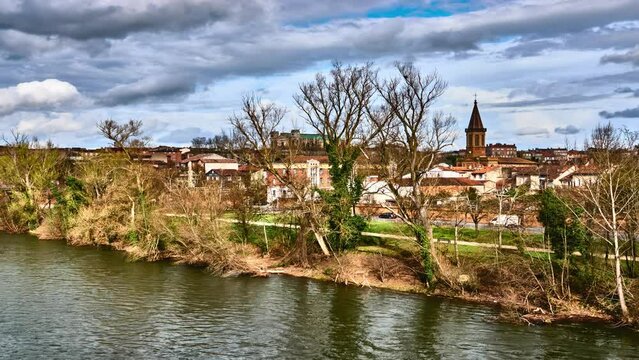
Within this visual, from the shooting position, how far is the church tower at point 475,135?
540 feet

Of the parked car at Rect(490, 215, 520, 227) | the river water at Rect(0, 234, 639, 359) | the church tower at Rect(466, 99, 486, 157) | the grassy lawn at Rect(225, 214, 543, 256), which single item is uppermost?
the church tower at Rect(466, 99, 486, 157)

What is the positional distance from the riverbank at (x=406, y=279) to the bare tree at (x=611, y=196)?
311cm

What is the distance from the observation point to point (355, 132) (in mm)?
48375

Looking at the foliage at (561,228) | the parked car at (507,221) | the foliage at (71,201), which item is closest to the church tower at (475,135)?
the parked car at (507,221)

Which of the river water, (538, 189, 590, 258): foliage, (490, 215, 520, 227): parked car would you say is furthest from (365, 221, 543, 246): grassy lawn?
the river water

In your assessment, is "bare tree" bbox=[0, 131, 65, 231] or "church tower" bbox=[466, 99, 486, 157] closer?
"bare tree" bbox=[0, 131, 65, 231]

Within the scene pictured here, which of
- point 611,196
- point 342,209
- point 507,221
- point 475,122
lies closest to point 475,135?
point 475,122

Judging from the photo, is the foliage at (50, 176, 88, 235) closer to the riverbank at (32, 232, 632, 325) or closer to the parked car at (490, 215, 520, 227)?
the riverbank at (32, 232, 632, 325)

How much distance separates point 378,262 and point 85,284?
63.2 ft

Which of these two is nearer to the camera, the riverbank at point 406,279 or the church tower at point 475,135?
the riverbank at point 406,279

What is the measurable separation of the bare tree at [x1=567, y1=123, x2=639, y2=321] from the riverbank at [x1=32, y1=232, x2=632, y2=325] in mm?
3107

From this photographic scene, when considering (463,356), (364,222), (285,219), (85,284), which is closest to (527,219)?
(364,222)

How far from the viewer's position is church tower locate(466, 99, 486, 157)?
6476 inches

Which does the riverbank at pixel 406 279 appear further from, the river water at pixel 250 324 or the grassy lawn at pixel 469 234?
the grassy lawn at pixel 469 234
